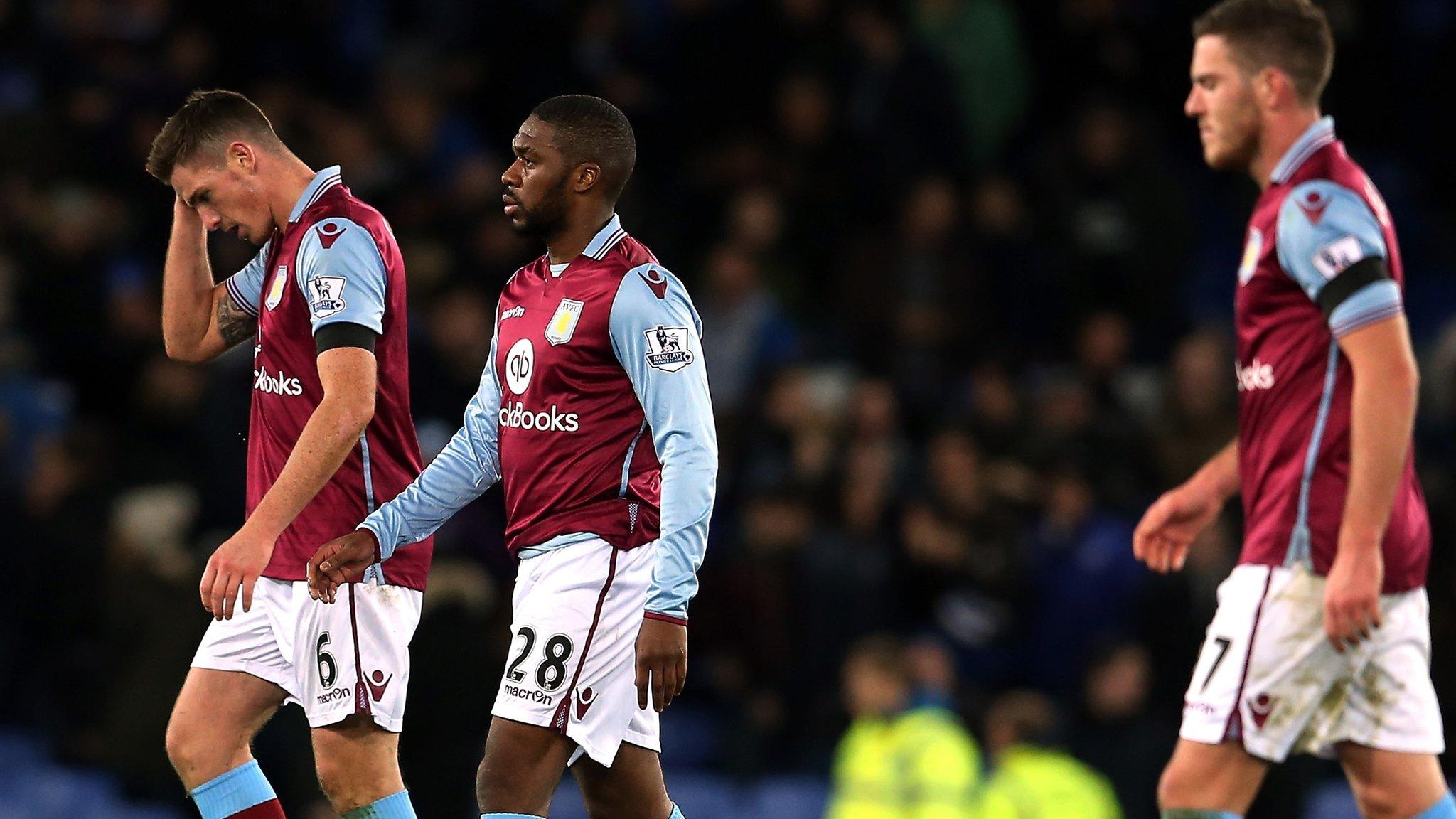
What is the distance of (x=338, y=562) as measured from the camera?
5320 millimetres

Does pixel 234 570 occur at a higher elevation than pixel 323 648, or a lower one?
higher

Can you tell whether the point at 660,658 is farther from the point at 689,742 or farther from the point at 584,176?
the point at 689,742

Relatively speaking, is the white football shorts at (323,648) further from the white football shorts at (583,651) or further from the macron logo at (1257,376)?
the macron logo at (1257,376)

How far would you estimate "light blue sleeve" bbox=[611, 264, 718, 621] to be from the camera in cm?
500

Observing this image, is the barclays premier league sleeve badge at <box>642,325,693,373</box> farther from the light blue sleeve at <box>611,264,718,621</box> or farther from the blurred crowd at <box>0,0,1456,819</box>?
the blurred crowd at <box>0,0,1456,819</box>

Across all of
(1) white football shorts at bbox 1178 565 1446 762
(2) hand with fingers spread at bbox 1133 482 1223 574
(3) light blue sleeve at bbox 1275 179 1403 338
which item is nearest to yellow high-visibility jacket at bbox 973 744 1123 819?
(2) hand with fingers spread at bbox 1133 482 1223 574

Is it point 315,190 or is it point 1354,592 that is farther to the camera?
point 315,190

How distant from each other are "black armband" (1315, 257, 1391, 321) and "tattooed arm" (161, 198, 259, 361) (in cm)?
319

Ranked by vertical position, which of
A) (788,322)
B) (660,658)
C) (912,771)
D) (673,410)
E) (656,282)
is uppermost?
(656,282)

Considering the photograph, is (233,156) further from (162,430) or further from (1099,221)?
(1099,221)

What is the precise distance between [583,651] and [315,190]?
5.26 ft

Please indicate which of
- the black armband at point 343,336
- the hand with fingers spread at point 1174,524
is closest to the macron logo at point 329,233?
the black armband at point 343,336

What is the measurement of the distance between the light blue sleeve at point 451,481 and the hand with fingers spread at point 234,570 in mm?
382

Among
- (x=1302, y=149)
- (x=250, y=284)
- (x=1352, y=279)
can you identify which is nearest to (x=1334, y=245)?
(x=1352, y=279)
